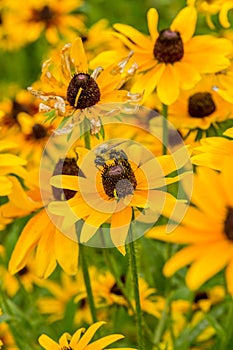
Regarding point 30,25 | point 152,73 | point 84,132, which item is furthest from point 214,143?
point 30,25

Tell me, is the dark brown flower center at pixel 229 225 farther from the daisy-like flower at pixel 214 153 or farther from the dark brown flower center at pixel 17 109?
the dark brown flower center at pixel 17 109

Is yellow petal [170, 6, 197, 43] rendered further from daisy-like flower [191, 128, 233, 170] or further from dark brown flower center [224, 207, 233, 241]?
dark brown flower center [224, 207, 233, 241]

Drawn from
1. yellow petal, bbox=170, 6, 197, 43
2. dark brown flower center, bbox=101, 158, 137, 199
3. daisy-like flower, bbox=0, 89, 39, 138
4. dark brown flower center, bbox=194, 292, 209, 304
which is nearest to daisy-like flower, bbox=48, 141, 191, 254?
dark brown flower center, bbox=101, 158, 137, 199

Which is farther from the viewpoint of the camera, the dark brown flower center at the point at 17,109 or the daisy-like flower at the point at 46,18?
the daisy-like flower at the point at 46,18

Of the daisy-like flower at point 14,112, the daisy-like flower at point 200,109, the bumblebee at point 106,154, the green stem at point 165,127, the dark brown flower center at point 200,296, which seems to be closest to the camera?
the bumblebee at point 106,154

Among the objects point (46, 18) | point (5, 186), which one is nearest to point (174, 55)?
point (5, 186)

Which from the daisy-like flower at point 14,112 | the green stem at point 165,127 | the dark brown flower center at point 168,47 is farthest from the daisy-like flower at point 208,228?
the daisy-like flower at point 14,112
